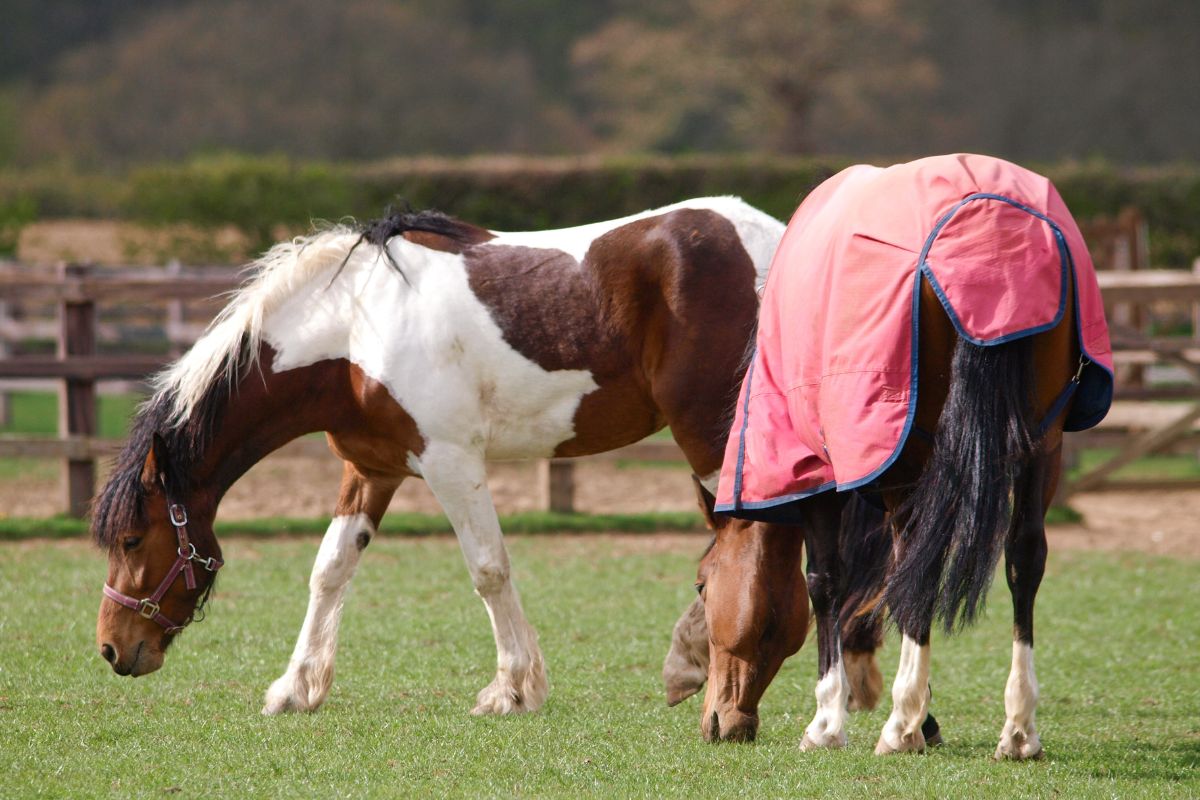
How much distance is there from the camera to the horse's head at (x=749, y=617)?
3.94 m

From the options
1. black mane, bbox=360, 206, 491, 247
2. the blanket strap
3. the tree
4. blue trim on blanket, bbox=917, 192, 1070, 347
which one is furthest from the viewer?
the tree

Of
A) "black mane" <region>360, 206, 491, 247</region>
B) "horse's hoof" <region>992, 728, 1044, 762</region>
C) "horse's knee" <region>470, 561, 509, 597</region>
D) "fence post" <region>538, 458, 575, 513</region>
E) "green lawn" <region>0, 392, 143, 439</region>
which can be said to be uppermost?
"black mane" <region>360, 206, 491, 247</region>

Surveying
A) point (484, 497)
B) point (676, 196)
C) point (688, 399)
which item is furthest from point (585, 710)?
point (676, 196)

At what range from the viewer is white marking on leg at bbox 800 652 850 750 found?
3938 mm

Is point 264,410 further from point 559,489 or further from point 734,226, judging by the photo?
point 559,489

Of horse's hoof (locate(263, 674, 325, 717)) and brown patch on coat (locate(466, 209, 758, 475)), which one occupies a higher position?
brown patch on coat (locate(466, 209, 758, 475))

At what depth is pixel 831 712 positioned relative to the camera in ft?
13.0

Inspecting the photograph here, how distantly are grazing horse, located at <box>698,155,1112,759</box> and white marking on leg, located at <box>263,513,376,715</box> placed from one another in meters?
1.53

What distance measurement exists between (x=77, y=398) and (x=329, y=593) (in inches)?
203

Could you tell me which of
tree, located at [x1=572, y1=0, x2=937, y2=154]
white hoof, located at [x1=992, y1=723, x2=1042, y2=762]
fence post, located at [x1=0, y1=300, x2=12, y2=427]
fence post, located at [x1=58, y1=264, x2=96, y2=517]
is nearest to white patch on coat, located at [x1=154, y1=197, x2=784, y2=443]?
white hoof, located at [x1=992, y1=723, x2=1042, y2=762]

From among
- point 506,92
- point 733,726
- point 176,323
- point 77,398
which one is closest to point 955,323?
point 733,726

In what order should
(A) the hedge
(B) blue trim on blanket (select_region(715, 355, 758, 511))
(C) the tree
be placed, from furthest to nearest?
(C) the tree → (A) the hedge → (B) blue trim on blanket (select_region(715, 355, 758, 511))

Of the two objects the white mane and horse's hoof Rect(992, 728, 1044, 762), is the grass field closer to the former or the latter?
horse's hoof Rect(992, 728, 1044, 762)

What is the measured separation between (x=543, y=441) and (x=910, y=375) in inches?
66.7
